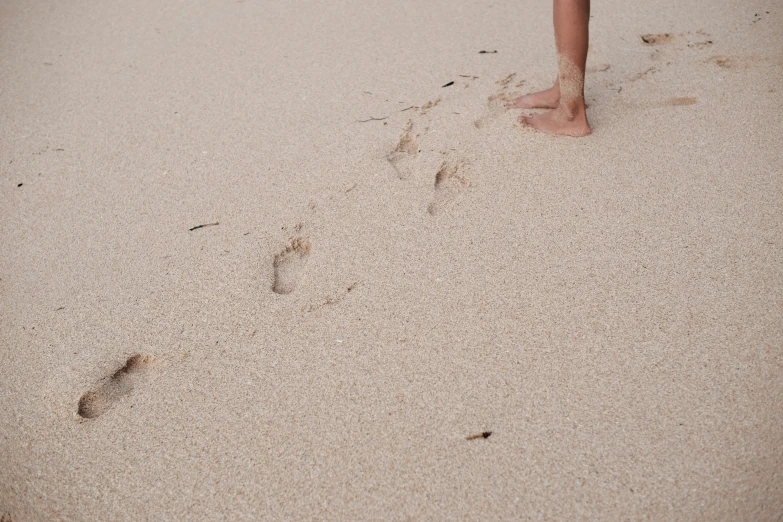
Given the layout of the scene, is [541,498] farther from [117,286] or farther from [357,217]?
[117,286]

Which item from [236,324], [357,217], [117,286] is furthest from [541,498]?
[117,286]

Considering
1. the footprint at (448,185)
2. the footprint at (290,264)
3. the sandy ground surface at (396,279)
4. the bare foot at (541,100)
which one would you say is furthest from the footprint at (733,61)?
the footprint at (290,264)

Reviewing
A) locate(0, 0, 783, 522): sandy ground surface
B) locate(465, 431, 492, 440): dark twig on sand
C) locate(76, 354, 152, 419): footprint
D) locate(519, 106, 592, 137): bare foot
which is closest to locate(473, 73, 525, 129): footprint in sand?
locate(0, 0, 783, 522): sandy ground surface

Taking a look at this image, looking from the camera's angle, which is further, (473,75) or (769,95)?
(473,75)

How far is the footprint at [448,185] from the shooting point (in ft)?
5.84

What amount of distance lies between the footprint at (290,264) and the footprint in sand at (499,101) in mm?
800

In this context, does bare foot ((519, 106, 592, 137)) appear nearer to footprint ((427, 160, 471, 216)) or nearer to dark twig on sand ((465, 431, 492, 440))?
footprint ((427, 160, 471, 216))

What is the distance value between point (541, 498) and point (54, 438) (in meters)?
1.07

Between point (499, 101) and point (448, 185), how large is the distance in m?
0.53

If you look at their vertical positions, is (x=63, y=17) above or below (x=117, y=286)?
above

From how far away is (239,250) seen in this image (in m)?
1.69

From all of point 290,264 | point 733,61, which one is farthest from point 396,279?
point 733,61

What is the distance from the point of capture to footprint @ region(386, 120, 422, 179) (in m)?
1.92

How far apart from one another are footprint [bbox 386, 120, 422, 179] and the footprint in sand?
0.79 feet
